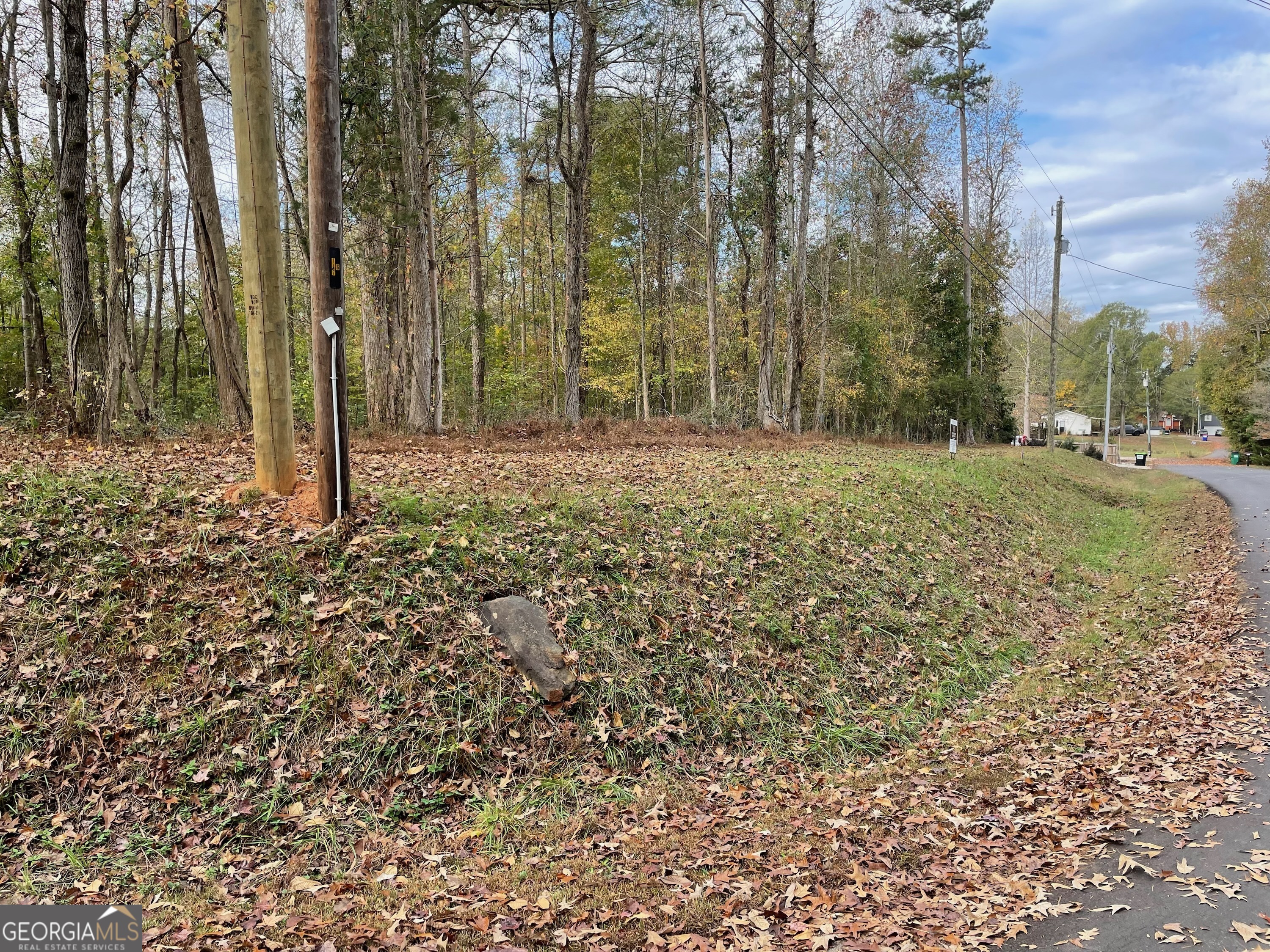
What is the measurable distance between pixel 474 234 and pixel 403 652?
58.9 feet

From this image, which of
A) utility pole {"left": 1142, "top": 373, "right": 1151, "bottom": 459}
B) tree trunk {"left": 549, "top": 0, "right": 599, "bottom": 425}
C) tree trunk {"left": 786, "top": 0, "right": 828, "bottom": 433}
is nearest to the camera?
→ tree trunk {"left": 549, "top": 0, "right": 599, "bottom": 425}

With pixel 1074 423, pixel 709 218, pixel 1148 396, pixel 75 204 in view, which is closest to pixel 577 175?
pixel 709 218

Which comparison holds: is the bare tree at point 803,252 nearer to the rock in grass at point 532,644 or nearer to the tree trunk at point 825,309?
the tree trunk at point 825,309

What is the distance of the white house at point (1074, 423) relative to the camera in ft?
271

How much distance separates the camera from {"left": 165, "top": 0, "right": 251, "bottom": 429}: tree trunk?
891 centimetres

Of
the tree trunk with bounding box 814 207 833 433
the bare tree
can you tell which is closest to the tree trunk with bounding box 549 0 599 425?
the bare tree

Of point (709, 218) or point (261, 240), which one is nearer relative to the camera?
point (261, 240)

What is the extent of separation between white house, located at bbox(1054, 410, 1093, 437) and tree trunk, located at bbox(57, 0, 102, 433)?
94144 mm

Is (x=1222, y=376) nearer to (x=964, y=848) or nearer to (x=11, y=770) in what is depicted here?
(x=964, y=848)

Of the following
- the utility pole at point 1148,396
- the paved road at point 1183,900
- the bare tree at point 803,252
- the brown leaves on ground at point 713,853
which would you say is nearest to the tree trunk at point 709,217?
the bare tree at point 803,252

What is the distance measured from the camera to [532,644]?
543 cm

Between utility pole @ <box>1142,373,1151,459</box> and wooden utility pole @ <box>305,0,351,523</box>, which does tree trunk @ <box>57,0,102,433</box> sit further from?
utility pole @ <box>1142,373,1151,459</box>

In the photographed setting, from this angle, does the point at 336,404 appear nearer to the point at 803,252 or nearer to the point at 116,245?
the point at 116,245

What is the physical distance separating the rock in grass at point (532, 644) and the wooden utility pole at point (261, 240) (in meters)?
2.41
